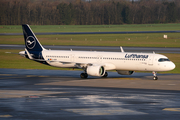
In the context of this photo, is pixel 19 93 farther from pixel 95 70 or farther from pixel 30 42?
pixel 30 42

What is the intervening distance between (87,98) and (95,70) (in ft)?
52.8

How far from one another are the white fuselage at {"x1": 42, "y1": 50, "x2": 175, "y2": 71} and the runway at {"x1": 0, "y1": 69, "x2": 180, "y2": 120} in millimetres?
2171

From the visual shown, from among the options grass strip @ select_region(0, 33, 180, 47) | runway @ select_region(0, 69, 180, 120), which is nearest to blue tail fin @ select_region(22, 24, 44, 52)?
runway @ select_region(0, 69, 180, 120)

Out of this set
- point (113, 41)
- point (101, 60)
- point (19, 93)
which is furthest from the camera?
point (113, 41)

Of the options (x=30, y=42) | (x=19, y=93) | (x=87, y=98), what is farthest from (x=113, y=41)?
(x=87, y=98)

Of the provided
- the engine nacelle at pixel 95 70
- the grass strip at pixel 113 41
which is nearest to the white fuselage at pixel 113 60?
the engine nacelle at pixel 95 70

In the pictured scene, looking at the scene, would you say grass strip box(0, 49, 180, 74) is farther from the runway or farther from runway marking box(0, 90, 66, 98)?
runway marking box(0, 90, 66, 98)

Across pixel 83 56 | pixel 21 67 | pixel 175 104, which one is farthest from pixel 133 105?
pixel 21 67

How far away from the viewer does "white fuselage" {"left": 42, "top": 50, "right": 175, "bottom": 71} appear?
4797 cm

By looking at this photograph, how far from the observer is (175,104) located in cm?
2958

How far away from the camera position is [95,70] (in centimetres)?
4853

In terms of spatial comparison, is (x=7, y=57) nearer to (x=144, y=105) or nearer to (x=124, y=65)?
(x=124, y=65)

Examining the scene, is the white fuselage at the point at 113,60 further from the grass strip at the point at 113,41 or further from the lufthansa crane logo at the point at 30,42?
the grass strip at the point at 113,41

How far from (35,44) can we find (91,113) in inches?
1253
